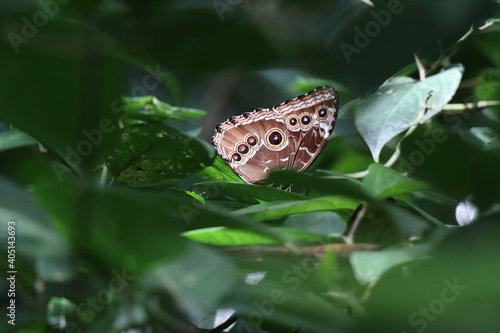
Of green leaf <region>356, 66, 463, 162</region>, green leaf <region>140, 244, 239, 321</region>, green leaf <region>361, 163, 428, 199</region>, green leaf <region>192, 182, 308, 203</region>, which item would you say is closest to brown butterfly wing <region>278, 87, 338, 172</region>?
green leaf <region>356, 66, 463, 162</region>

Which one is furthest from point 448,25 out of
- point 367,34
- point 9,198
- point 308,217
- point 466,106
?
point 466,106

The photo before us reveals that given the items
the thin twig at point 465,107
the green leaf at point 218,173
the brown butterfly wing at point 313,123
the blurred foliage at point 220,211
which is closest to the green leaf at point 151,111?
the green leaf at point 218,173

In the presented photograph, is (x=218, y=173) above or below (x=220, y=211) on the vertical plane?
below

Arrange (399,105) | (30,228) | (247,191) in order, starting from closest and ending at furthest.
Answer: (30,228), (247,191), (399,105)

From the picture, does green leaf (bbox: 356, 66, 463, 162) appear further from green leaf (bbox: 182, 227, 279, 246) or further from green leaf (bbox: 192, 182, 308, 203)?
green leaf (bbox: 182, 227, 279, 246)

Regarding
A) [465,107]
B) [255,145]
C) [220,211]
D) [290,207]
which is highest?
→ [220,211]

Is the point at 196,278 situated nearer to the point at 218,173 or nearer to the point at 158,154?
the point at 158,154

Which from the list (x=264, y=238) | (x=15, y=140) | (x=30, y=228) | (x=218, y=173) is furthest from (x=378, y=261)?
(x=15, y=140)
